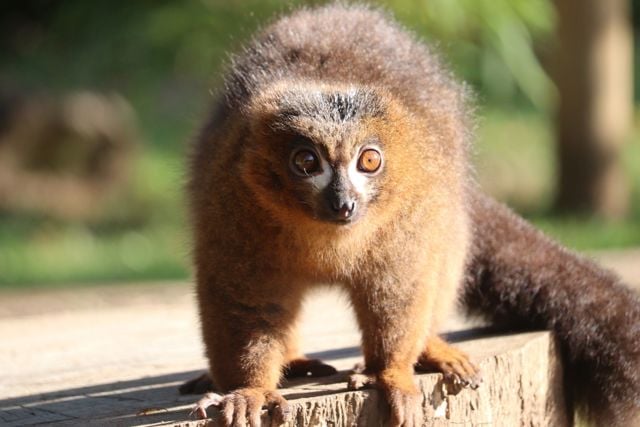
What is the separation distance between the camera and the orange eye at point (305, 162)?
11.7 feet

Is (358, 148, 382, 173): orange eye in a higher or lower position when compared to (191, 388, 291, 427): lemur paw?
higher

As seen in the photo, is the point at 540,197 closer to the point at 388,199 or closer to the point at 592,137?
the point at 592,137

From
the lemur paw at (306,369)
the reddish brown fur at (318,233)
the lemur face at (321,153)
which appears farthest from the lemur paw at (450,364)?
the lemur face at (321,153)

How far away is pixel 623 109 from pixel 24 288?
634cm

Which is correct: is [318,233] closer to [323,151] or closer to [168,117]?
[323,151]

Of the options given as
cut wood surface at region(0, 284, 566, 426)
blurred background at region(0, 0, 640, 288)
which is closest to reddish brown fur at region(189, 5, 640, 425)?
cut wood surface at region(0, 284, 566, 426)

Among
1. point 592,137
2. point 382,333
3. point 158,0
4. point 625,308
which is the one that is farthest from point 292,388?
point 158,0

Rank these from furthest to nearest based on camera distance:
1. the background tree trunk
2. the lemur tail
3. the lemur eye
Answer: the background tree trunk → the lemur tail → the lemur eye

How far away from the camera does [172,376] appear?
4.34 meters

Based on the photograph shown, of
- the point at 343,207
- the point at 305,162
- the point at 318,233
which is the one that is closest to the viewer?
the point at 343,207

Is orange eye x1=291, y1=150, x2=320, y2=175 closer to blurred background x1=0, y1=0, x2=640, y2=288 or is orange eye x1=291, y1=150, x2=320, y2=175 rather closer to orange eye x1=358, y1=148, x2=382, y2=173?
orange eye x1=358, y1=148, x2=382, y2=173

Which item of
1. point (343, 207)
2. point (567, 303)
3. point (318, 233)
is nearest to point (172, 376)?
point (318, 233)

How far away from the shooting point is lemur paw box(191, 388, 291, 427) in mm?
3332

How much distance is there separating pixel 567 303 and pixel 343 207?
131 centimetres
